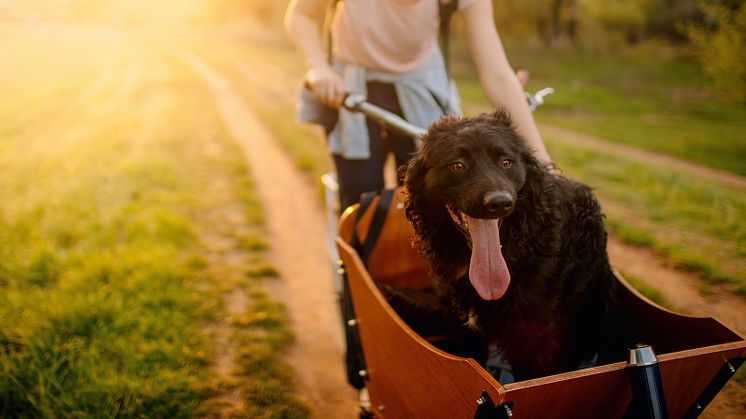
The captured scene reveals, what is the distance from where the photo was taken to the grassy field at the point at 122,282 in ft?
9.00

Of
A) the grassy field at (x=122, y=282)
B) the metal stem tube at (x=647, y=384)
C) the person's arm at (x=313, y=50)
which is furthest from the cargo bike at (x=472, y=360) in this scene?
the grassy field at (x=122, y=282)

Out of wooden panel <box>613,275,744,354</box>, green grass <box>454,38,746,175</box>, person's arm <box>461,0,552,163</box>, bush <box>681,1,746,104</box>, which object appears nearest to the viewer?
wooden panel <box>613,275,744,354</box>

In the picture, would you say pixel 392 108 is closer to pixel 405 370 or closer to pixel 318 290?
pixel 405 370

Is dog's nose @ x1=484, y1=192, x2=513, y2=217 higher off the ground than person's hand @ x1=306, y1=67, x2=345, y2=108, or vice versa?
person's hand @ x1=306, y1=67, x2=345, y2=108

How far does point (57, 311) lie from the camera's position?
3229 mm

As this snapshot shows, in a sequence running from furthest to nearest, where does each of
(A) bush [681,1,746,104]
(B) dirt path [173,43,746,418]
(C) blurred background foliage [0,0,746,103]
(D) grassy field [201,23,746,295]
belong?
(C) blurred background foliage [0,0,746,103] < (A) bush [681,1,746,104] < (D) grassy field [201,23,746,295] < (B) dirt path [173,43,746,418]

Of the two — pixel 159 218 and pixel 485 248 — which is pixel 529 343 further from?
pixel 159 218

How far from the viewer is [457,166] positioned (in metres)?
1.78

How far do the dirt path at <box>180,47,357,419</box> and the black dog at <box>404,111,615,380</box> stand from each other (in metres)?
1.37

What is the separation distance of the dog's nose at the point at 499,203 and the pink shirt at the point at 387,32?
1164 millimetres

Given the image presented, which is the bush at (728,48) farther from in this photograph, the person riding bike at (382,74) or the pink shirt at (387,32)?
the pink shirt at (387,32)

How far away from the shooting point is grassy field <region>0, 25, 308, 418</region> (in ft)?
9.00

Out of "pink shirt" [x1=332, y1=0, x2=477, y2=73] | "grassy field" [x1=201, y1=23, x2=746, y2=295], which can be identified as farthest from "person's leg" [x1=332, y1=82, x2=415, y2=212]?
"grassy field" [x1=201, y1=23, x2=746, y2=295]

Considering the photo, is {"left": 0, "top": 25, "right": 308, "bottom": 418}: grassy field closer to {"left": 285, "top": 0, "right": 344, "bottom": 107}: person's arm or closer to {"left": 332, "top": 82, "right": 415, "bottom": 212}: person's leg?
{"left": 332, "top": 82, "right": 415, "bottom": 212}: person's leg
